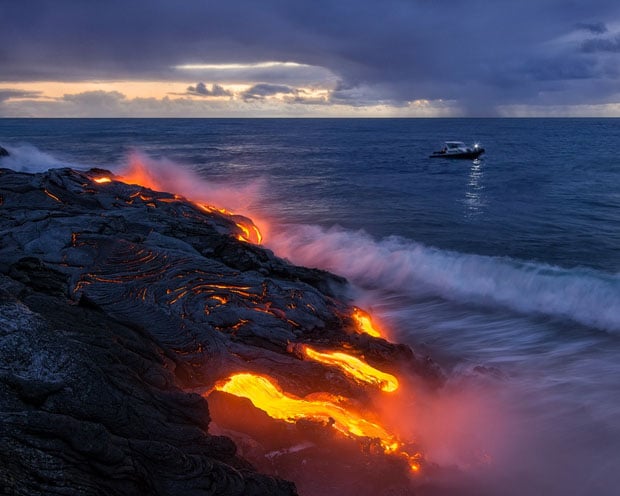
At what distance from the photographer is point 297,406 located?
10047 millimetres

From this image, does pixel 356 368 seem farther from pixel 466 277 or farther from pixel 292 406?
pixel 466 277

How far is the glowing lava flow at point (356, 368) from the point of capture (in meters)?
11.0

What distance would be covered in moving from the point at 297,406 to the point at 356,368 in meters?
1.88

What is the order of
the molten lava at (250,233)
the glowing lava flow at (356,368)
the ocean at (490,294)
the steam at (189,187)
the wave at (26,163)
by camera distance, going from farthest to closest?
the wave at (26,163), the steam at (189,187), the molten lava at (250,233), the glowing lava flow at (356,368), the ocean at (490,294)

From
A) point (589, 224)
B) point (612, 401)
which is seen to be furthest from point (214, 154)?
point (612, 401)

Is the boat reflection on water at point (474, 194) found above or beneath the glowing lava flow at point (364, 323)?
above

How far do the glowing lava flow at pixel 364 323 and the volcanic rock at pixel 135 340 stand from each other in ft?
1.10

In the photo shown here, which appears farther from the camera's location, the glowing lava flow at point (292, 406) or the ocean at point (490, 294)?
the ocean at point (490, 294)

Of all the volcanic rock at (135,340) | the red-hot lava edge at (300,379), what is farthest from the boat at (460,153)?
the red-hot lava edge at (300,379)

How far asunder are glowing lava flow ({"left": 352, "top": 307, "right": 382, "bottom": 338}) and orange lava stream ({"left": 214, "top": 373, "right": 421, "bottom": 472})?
11.9ft

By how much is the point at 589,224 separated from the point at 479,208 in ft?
26.0

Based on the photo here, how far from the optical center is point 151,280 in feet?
40.7

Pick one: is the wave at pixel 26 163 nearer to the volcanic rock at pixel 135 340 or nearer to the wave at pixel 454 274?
the volcanic rock at pixel 135 340

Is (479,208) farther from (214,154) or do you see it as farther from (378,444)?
(214,154)
